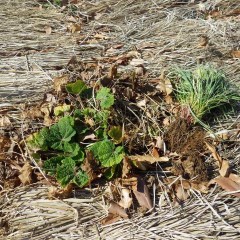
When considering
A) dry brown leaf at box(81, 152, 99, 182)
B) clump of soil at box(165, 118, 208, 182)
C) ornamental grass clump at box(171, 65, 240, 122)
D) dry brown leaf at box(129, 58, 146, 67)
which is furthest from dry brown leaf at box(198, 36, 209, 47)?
dry brown leaf at box(81, 152, 99, 182)

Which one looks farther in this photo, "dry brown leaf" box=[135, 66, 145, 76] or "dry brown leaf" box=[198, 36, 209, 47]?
"dry brown leaf" box=[198, 36, 209, 47]

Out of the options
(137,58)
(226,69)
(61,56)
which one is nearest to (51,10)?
(61,56)

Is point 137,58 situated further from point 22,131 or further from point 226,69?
point 22,131

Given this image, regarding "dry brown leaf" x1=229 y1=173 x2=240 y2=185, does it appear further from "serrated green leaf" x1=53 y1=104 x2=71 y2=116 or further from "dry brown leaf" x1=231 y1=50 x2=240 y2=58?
"dry brown leaf" x1=231 y1=50 x2=240 y2=58

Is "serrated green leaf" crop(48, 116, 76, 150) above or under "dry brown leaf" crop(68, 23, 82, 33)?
under

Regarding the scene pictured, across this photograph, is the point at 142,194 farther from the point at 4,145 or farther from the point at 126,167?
the point at 4,145

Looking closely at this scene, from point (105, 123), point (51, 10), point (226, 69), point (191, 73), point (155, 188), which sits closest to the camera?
point (155, 188)

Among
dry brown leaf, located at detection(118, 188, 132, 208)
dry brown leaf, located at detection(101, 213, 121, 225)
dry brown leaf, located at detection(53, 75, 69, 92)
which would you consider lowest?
dry brown leaf, located at detection(101, 213, 121, 225)
